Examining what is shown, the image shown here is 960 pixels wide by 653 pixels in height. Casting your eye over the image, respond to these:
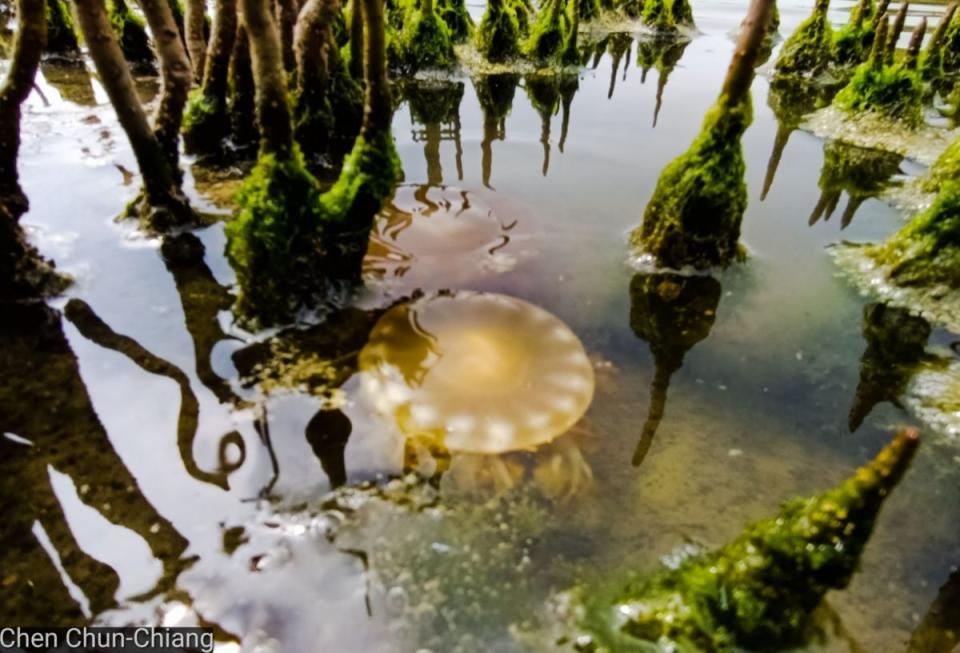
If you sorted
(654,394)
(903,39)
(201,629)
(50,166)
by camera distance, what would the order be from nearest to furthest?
(201,629) < (654,394) < (50,166) < (903,39)

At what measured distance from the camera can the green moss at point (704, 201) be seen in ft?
16.9

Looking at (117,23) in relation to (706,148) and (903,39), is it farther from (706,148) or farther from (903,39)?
(903,39)

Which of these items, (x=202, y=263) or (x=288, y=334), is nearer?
(x=288, y=334)

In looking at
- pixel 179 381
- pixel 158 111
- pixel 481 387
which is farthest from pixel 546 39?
pixel 179 381

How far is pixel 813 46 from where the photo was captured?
12086 millimetres

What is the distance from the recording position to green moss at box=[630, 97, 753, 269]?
202 inches

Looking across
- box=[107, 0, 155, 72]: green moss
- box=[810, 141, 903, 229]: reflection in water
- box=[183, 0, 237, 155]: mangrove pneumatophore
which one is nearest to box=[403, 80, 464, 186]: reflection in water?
box=[183, 0, 237, 155]: mangrove pneumatophore

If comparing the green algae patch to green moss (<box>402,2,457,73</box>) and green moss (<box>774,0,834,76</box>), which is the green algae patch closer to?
green moss (<box>402,2,457,73</box>)

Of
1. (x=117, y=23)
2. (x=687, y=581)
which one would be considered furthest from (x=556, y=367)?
(x=117, y=23)

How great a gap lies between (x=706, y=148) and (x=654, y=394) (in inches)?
91.9

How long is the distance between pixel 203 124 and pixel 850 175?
838cm

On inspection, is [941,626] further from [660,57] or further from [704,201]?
[660,57]

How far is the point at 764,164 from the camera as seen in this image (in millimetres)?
8117

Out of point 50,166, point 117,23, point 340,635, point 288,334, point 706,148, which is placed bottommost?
point 340,635
